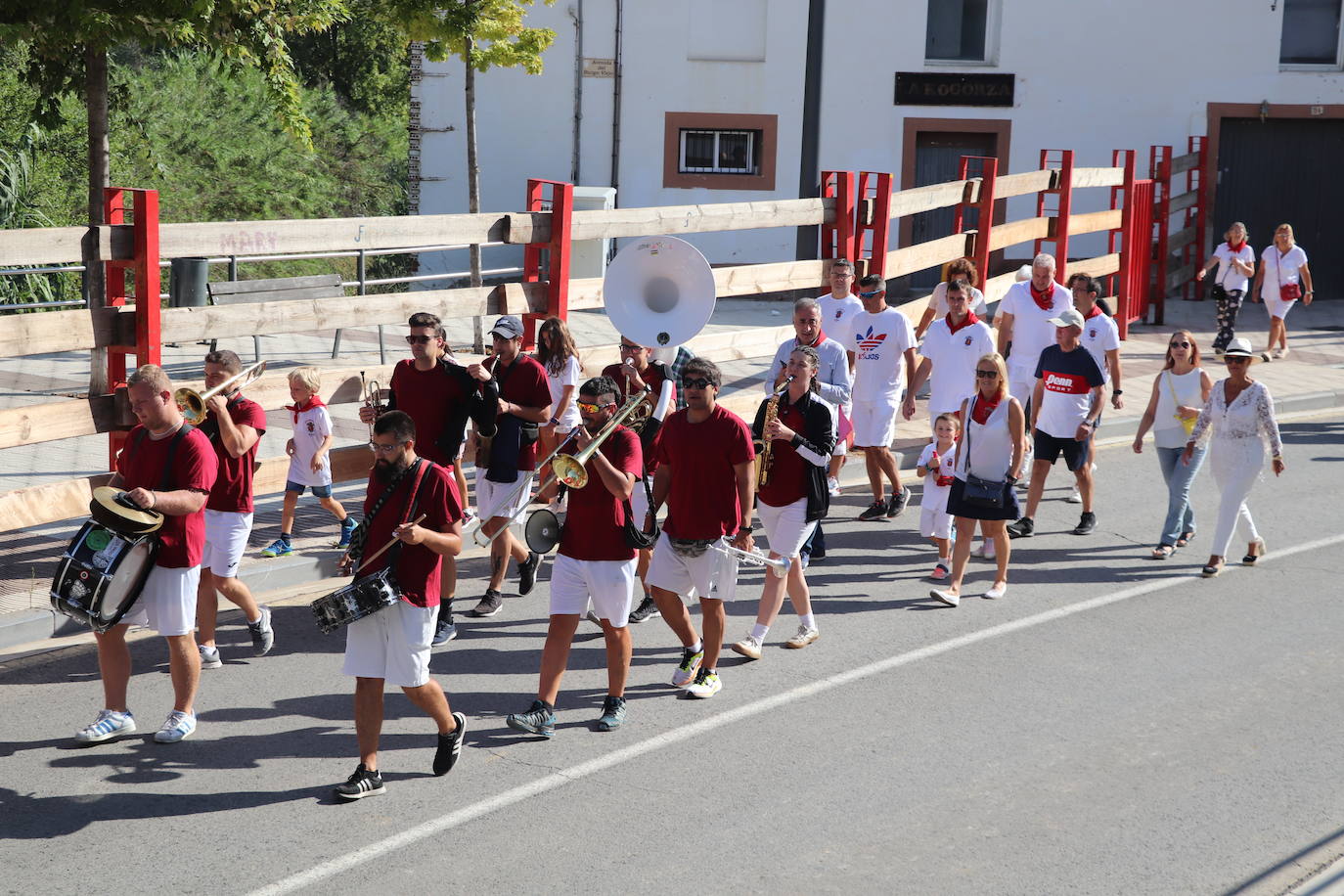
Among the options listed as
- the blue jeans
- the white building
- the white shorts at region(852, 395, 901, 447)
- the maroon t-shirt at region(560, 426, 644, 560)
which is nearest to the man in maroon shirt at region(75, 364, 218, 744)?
the maroon t-shirt at region(560, 426, 644, 560)

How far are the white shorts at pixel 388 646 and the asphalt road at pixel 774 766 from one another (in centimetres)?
55

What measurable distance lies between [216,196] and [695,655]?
1771 centimetres

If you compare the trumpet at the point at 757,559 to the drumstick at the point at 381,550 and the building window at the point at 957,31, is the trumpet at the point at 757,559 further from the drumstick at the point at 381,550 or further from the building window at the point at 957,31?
the building window at the point at 957,31

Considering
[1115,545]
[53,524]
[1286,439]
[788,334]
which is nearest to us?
[53,524]

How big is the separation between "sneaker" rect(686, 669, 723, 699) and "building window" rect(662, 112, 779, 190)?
17.3 meters

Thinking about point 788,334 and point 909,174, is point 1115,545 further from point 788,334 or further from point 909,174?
point 909,174

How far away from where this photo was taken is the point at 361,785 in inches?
255

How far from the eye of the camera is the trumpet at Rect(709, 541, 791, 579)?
770cm

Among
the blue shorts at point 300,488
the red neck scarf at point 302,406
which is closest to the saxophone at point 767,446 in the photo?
the red neck scarf at point 302,406

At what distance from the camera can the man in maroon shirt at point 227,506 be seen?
7863mm

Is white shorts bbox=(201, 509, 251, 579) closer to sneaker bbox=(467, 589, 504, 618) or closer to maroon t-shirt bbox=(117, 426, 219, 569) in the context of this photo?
maroon t-shirt bbox=(117, 426, 219, 569)

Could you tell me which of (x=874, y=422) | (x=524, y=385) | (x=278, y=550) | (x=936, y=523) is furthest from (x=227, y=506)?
(x=874, y=422)

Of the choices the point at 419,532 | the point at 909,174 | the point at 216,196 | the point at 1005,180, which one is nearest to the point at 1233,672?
the point at 419,532

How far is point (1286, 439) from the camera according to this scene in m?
14.9
